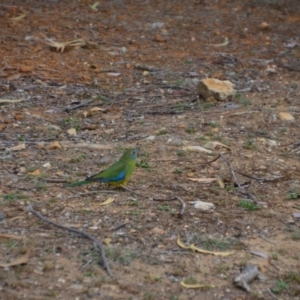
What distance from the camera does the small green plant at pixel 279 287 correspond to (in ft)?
12.8

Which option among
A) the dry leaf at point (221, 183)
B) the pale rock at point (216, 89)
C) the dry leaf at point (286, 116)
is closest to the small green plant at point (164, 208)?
the dry leaf at point (221, 183)

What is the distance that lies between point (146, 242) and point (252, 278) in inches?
24.0

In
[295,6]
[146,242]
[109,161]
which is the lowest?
[295,6]

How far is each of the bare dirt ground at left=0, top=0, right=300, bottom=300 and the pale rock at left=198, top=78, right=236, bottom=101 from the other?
0.25 feet

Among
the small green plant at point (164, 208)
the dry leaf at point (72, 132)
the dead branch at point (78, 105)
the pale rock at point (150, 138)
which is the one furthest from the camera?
the dead branch at point (78, 105)

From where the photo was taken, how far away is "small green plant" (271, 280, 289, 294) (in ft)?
12.8

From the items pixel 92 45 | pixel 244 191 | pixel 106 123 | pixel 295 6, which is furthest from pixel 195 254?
pixel 295 6

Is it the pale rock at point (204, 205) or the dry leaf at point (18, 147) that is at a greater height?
the pale rock at point (204, 205)

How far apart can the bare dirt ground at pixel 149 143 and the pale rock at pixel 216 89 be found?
8 cm

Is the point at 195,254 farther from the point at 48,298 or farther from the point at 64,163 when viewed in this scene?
the point at 64,163

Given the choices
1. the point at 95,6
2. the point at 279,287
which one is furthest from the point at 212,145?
the point at 95,6

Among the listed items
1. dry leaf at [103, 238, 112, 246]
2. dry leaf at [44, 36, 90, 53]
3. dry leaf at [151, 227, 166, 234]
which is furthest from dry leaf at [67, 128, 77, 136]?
dry leaf at [44, 36, 90, 53]

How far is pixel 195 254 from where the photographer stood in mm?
4188

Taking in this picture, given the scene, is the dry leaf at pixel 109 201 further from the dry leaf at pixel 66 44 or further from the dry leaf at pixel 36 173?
the dry leaf at pixel 66 44
